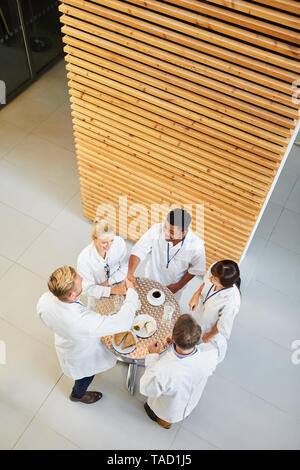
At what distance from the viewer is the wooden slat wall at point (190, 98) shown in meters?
2.91

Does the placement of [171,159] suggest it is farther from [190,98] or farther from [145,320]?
[145,320]

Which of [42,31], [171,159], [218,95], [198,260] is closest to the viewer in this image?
[218,95]

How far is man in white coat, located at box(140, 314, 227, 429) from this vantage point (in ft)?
9.30

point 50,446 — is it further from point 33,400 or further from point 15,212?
point 15,212

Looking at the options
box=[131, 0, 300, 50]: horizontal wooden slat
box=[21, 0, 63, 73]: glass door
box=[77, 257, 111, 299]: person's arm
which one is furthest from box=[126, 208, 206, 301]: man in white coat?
box=[21, 0, 63, 73]: glass door

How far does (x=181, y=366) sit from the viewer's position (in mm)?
2947

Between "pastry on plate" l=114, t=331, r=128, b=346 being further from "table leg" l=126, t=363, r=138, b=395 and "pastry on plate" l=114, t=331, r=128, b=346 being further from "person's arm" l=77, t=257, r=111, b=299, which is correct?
"table leg" l=126, t=363, r=138, b=395

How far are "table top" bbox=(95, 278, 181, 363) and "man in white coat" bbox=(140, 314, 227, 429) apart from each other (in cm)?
19

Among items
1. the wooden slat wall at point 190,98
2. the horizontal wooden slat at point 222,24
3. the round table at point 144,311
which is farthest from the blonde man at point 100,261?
the horizontal wooden slat at point 222,24

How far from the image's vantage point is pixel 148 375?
3062mm

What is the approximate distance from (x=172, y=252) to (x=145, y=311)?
0.59 meters

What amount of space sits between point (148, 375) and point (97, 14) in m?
2.83

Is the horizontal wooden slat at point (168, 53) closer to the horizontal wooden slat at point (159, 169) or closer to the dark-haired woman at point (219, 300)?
the horizontal wooden slat at point (159, 169)

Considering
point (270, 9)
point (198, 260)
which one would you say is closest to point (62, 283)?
point (198, 260)
